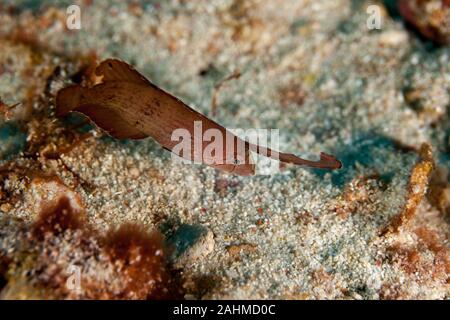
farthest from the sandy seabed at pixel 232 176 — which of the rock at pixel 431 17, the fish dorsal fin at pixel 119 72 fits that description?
the fish dorsal fin at pixel 119 72

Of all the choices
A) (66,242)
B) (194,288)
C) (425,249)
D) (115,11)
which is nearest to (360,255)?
(425,249)

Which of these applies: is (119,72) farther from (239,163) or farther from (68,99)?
(239,163)

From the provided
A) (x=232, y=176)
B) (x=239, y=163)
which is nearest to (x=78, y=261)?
(x=239, y=163)

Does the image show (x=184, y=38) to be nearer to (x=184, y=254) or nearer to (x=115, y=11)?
(x=115, y=11)

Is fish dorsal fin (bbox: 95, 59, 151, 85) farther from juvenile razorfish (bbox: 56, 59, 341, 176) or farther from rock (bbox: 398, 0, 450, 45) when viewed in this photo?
rock (bbox: 398, 0, 450, 45)

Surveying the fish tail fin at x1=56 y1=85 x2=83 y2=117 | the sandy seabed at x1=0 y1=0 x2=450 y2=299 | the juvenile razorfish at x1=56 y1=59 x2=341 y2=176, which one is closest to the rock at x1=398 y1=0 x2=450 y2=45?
the sandy seabed at x1=0 y1=0 x2=450 y2=299

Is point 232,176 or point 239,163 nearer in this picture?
point 239,163

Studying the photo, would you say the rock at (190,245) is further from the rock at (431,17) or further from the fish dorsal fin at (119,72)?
the rock at (431,17)
